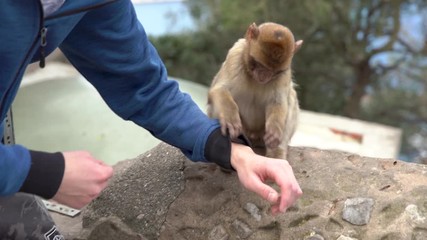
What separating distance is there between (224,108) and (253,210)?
0.36m

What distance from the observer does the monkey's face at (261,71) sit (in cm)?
179

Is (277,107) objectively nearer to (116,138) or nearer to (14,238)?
(14,238)

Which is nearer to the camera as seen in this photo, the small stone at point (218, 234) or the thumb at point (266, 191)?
the thumb at point (266, 191)

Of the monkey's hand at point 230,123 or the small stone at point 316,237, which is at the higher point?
the monkey's hand at point 230,123

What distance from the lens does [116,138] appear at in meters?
4.59

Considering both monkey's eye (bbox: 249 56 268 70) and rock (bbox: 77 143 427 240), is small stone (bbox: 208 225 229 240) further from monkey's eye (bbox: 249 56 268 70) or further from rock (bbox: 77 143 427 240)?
monkey's eye (bbox: 249 56 268 70)

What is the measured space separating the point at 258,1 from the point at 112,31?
4.98 meters

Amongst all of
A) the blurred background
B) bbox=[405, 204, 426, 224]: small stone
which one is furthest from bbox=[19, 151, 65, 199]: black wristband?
the blurred background

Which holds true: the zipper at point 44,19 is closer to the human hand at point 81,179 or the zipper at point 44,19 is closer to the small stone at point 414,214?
the human hand at point 81,179

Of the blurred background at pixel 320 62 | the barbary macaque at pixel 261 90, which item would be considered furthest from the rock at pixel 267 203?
the blurred background at pixel 320 62

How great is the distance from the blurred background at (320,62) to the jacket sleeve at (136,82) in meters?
3.36

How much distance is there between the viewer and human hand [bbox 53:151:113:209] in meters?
1.03

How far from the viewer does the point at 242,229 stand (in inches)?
59.6

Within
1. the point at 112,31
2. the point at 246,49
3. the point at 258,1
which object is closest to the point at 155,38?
the point at 258,1
